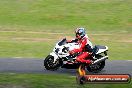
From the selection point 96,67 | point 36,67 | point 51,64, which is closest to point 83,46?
point 96,67

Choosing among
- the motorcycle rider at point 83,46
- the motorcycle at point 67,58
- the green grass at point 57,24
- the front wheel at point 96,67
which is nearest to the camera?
the motorcycle rider at point 83,46

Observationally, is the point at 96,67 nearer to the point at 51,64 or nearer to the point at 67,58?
the point at 67,58

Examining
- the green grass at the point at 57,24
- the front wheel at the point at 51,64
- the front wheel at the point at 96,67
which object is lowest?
the front wheel at the point at 96,67

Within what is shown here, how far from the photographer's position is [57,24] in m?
34.1

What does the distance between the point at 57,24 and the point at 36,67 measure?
49.0 feet

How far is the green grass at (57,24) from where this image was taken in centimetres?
2486

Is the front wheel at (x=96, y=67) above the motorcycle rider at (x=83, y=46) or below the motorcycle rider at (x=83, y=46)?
below

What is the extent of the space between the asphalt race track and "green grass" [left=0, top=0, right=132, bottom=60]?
1.74 m

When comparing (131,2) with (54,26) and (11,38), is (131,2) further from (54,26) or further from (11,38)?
(11,38)

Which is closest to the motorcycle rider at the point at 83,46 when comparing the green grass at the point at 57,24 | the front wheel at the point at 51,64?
the front wheel at the point at 51,64

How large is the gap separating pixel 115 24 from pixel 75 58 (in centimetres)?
1637

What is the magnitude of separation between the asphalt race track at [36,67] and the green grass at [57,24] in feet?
5.70

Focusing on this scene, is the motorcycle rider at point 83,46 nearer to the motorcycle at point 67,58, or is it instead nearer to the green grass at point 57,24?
the motorcycle at point 67,58

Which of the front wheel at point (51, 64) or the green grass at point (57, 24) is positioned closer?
the front wheel at point (51, 64)
